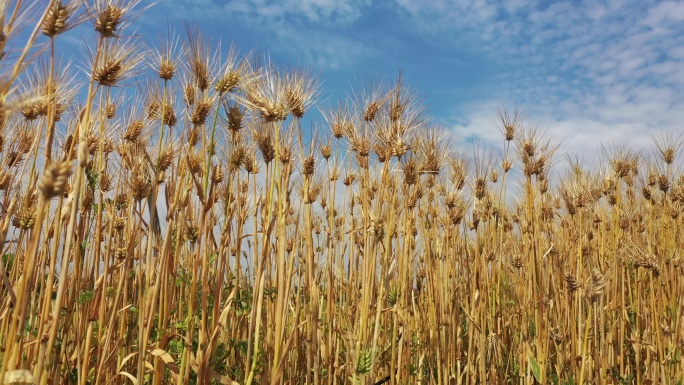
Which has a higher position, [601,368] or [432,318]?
[432,318]

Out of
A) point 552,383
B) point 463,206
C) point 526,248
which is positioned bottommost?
point 552,383

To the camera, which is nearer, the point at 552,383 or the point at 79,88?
the point at 79,88

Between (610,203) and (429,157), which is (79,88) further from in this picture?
(610,203)

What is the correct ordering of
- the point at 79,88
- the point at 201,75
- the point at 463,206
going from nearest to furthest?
the point at 201,75, the point at 79,88, the point at 463,206

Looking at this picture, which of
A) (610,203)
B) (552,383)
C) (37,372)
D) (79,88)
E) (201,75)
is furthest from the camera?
(610,203)

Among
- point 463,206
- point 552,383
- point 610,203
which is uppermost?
point 610,203

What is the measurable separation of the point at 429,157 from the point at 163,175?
144 centimetres

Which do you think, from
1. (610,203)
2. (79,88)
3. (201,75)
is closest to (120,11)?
(201,75)

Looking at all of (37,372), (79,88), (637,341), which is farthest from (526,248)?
(37,372)

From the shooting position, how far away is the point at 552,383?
9.75 ft

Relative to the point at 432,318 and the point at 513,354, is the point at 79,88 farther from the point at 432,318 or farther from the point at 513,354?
the point at 513,354

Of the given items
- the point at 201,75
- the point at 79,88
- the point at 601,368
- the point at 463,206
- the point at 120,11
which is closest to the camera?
the point at 120,11

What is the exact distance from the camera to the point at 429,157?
2896mm

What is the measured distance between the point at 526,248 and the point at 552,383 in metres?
0.91
